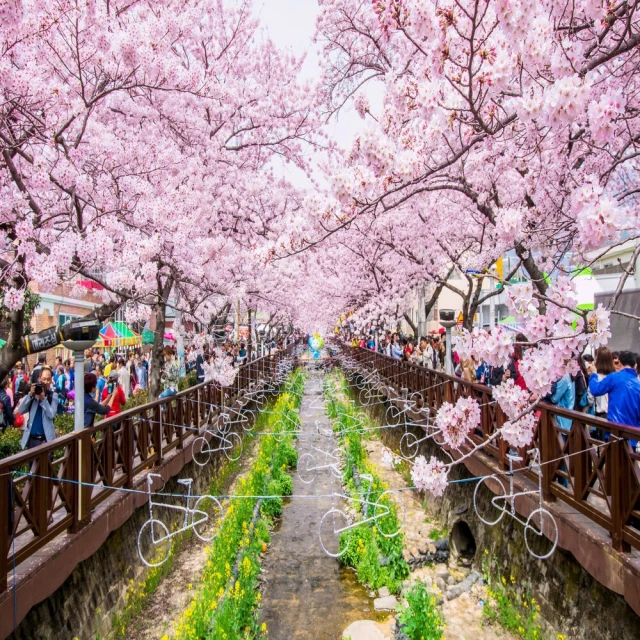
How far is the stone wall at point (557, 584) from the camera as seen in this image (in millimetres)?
4648

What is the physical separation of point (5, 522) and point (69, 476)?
1359 mm

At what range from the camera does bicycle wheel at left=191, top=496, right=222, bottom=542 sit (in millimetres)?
9625

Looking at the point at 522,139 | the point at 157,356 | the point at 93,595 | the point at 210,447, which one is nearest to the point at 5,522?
the point at 93,595

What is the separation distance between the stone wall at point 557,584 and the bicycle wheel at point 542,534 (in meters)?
0.12

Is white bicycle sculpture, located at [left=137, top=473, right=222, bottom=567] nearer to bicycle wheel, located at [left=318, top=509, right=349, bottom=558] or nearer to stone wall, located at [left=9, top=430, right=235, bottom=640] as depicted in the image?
Answer: stone wall, located at [left=9, top=430, right=235, bottom=640]

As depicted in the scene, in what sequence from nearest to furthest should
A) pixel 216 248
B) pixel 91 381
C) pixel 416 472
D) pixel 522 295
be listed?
pixel 522 295 → pixel 416 472 → pixel 91 381 → pixel 216 248

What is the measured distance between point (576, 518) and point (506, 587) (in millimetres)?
2162

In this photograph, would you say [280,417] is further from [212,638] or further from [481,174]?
[212,638]

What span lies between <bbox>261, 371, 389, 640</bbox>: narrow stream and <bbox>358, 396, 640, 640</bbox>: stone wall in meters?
1.81

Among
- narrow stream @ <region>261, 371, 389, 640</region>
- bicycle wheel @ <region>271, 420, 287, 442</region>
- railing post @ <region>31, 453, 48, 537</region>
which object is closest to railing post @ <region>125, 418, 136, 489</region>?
railing post @ <region>31, 453, 48, 537</region>

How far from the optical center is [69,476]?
217 inches

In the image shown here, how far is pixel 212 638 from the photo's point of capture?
511cm

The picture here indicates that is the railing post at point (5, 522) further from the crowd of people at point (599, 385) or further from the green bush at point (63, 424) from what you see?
the green bush at point (63, 424)

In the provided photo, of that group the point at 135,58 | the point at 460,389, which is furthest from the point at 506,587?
the point at 135,58
